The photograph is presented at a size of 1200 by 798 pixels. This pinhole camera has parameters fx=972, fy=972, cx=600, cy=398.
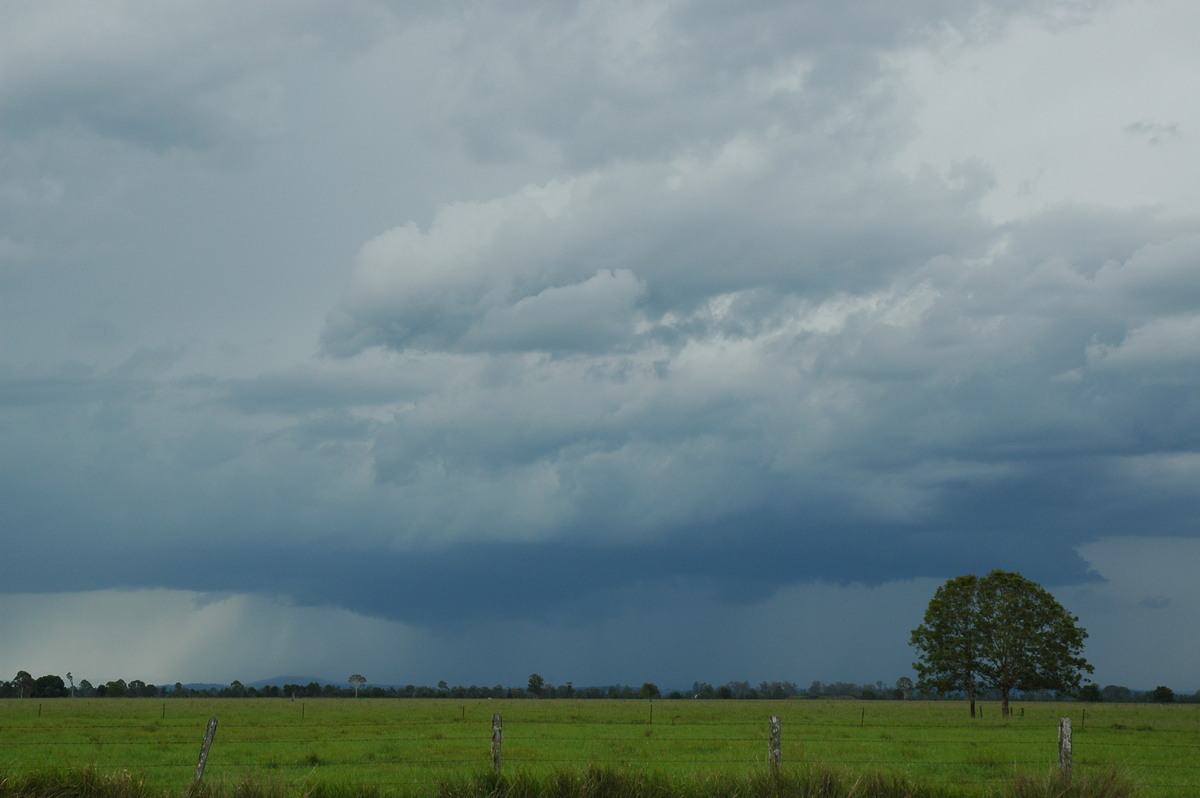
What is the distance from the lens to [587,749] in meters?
35.5

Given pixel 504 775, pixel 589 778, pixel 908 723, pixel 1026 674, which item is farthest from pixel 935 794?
pixel 1026 674

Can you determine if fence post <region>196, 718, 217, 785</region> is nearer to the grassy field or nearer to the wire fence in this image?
the grassy field

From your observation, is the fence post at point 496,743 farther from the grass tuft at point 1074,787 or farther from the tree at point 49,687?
the tree at point 49,687

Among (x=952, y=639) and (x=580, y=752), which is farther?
(x=952, y=639)

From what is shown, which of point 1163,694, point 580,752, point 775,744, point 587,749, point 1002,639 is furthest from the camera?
point 1163,694

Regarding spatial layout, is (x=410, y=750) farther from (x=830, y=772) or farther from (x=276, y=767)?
(x=830, y=772)

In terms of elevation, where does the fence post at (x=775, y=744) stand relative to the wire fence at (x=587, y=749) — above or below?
above

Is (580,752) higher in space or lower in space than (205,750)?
lower

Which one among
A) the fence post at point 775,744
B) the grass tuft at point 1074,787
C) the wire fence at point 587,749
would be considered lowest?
the wire fence at point 587,749

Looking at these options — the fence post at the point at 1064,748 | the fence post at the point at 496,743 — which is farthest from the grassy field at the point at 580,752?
the fence post at the point at 1064,748

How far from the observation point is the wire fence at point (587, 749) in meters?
25.2

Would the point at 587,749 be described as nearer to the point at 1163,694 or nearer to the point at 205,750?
the point at 205,750

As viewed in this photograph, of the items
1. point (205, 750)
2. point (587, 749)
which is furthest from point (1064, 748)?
point (587, 749)

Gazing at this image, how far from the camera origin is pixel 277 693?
628 feet
